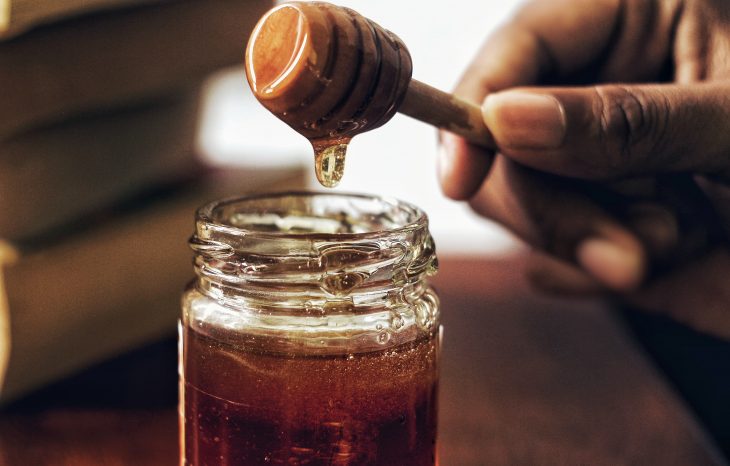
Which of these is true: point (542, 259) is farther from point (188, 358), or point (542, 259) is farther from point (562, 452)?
point (188, 358)

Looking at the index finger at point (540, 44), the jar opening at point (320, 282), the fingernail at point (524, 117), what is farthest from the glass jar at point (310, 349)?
the index finger at point (540, 44)

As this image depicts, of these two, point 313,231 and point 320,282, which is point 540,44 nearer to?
point 313,231

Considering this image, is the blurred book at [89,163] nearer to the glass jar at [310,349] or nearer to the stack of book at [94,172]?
the stack of book at [94,172]

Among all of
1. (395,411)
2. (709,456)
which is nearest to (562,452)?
(709,456)

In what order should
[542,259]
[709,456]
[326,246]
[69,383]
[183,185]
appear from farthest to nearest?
1. [542,259]
2. [183,185]
3. [69,383]
4. [709,456]
5. [326,246]

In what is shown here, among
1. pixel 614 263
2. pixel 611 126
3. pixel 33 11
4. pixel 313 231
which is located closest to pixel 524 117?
pixel 611 126
